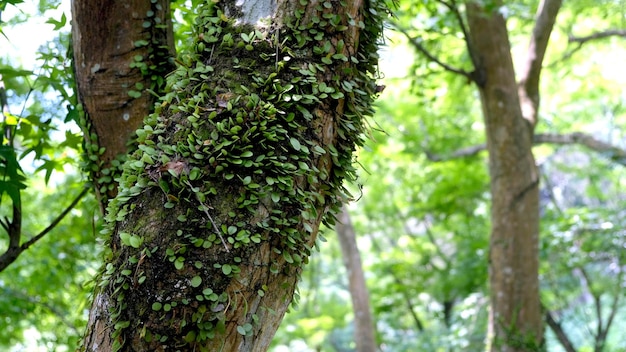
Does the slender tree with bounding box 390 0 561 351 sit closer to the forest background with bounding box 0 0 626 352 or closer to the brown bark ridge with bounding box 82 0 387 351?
the forest background with bounding box 0 0 626 352

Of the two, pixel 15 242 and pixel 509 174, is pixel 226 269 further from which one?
pixel 509 174

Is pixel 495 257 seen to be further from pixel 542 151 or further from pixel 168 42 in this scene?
pixel 542 151

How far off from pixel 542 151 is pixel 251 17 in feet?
34.4

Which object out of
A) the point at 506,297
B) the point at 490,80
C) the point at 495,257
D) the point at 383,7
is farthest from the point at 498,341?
the point at 383,7

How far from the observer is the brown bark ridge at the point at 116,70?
2.27 m

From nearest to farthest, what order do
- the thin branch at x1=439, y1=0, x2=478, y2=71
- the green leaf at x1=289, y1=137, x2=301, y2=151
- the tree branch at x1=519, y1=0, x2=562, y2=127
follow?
the green leaf at x1=289, y1=137, x2=301, y2=151 < the thin branch at x1=439, y1=0, x2=478, y2=71 < the tree branch at x1=519, y1=0, x2=562, y2=127

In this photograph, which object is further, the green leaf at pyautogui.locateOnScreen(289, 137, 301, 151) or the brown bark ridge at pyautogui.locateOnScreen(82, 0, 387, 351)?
the green leaf at pyautogui.locateOnScreen(289, 137, 301, 151)

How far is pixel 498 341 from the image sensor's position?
5.52m

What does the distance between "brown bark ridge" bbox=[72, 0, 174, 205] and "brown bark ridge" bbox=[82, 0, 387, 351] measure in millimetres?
432

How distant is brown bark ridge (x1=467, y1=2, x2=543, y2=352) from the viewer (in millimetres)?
5535

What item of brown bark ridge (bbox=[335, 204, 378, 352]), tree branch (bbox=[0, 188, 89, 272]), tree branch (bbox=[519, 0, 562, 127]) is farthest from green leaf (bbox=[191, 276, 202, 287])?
brown bark ridge (bbox=[335, 204, 378, 352])

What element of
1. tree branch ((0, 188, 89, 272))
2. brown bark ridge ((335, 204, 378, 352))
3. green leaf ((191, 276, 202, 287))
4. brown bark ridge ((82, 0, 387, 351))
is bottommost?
green leaf ((191, 276, 202, 287))

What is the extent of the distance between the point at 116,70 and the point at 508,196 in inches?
168

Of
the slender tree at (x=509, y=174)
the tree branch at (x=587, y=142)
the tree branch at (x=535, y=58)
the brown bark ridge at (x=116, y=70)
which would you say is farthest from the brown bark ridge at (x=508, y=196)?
the brown bark ridge at (x=116, y=70)
